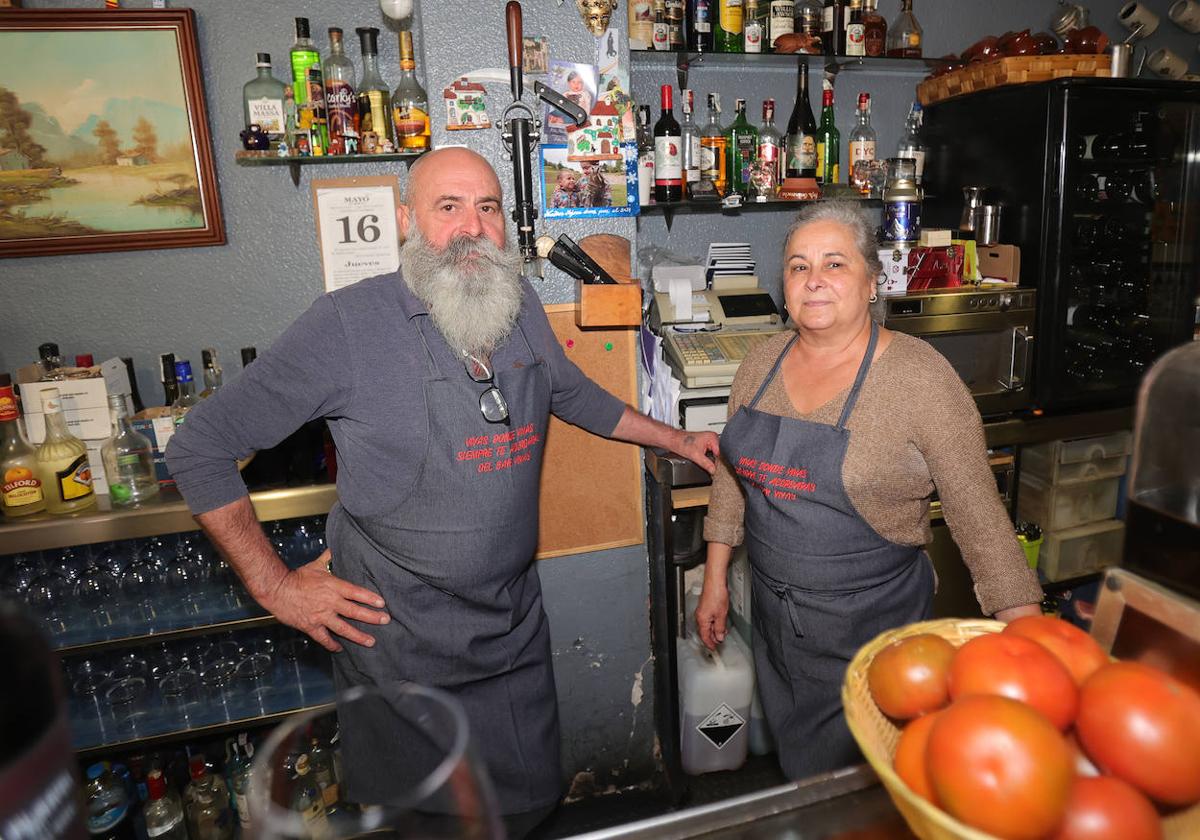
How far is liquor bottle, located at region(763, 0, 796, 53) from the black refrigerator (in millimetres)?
776

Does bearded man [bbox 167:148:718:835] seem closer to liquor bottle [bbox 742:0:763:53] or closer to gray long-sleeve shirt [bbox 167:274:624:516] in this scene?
gray long-sleeve shirt [bbox 167:274:624:516]

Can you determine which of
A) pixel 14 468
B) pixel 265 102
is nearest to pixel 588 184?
pixel 265 102

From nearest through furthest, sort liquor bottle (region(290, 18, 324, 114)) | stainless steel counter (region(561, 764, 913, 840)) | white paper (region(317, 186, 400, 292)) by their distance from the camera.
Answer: stainless steel counter (region(561, 764, 913, 840)), liquor bottle (region(290, 18, 324, 114)), white paper (region(317, 186, 400, 292))

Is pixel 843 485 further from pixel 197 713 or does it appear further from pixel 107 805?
pixel 107 805

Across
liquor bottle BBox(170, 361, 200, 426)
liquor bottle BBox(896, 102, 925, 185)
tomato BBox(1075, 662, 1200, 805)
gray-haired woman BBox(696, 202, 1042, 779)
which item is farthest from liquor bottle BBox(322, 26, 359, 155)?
tomato BBox(1075, 662, 1200, 805)

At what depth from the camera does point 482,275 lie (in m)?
1.79

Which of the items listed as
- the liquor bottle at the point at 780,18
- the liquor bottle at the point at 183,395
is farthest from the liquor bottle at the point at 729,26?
the liquor bottle at the point at 183,395

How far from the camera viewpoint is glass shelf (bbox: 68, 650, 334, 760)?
2.28 meters

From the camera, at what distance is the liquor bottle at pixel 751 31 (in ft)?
9.34

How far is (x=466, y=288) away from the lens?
5.76 feet

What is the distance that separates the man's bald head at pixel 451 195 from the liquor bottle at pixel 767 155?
136 cm

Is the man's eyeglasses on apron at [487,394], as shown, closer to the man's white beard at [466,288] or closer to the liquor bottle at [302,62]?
the man's white beard at [466,288]

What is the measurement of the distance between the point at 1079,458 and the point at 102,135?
3880mm

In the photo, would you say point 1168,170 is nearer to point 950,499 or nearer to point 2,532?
point 950,499
